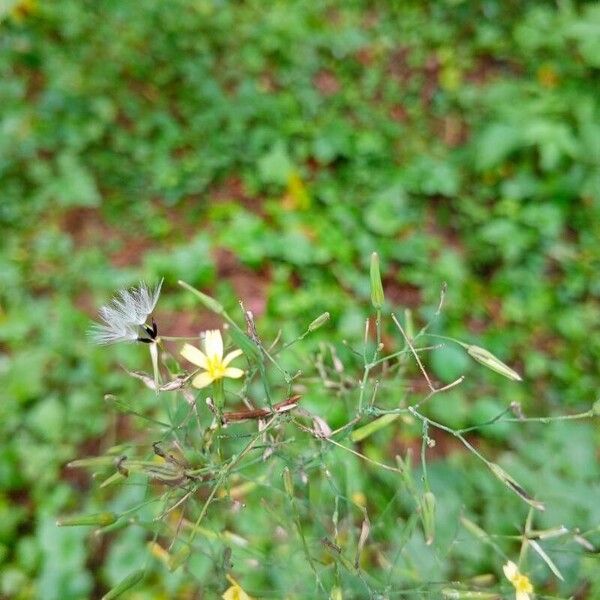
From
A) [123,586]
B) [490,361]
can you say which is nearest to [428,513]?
[490,361]

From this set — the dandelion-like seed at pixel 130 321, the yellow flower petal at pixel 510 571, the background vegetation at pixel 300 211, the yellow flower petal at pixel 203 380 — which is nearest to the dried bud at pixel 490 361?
the yellow flower petal at pixel 510 571

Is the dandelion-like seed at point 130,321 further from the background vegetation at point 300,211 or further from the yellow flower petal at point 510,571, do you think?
the background vegetation at point 300,211

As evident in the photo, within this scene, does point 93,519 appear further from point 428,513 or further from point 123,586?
point 428,513

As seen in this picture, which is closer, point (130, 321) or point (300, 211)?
point (130, 321)

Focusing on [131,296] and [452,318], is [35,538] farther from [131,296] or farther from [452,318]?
[452,318]

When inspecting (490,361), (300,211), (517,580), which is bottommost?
(300,211)
